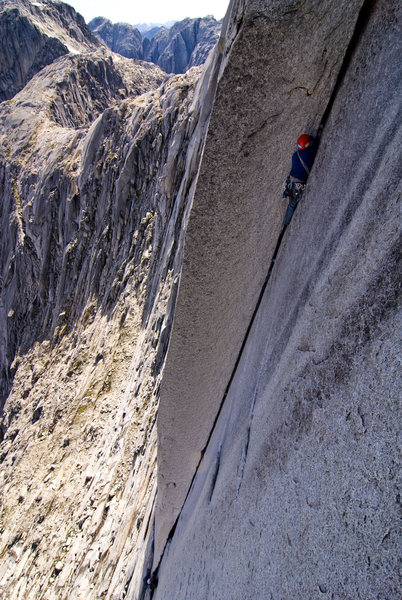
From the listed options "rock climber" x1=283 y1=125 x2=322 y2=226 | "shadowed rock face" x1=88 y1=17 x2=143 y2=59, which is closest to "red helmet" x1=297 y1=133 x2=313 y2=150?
"rock climber" x1=283 y1=125 x2=322 y2=226

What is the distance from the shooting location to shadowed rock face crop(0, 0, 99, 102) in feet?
122

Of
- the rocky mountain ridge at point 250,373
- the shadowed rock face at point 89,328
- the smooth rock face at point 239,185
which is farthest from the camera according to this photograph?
the shadowed rock face at point 89,328

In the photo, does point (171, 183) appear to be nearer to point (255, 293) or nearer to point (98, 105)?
point (255, 293)

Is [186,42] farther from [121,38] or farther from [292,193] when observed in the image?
[292,193]

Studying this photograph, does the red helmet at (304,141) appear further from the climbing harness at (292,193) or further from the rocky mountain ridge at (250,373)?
the climbing harness at (292,193)

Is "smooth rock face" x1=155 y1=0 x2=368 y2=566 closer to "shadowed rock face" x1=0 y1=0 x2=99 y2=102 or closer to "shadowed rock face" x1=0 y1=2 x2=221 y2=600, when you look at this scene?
"shadowed rock face" x1=0 y1=2 x2=221 y2=600

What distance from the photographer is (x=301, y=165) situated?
10.1ft

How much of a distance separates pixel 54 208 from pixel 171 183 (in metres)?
10.2

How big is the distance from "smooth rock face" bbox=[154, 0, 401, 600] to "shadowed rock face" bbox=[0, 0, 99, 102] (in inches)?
1841

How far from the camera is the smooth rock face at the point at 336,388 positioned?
1.59 meters

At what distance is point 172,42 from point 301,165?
4149 inches

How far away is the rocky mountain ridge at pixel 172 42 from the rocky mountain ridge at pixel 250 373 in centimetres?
8676

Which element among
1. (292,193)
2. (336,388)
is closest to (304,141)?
(292,193)

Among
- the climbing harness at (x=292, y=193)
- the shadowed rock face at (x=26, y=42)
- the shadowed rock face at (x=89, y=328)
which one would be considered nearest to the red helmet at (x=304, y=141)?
the climbing harness at (x=292, y=193)
